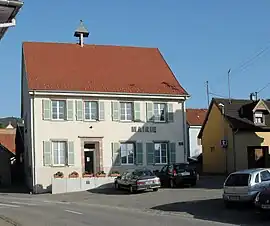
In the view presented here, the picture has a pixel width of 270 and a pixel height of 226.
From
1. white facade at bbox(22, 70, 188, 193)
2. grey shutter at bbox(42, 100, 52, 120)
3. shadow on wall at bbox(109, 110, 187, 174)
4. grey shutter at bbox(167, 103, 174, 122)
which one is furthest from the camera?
grey shutter at bbox(167, 103, 174, 122)

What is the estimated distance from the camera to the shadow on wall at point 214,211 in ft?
63.2

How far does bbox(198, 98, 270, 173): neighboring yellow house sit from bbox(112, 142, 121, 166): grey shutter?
9.44 m

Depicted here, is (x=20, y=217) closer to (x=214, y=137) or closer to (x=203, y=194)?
(x=203, y=194)

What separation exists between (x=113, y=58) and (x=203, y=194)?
804 inches

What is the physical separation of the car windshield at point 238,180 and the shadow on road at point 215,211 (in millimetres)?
954

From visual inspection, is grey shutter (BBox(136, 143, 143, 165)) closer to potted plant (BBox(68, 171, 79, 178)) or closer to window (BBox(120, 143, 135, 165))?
window (BBox(120, 143, 135, 165))

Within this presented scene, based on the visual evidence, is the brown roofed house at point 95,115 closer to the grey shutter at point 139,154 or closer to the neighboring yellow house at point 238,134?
the grey shutter at point 139,154

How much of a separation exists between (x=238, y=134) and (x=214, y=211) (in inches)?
927

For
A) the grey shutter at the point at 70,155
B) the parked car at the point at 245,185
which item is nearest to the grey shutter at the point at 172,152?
the grey shutter at the point at 70,155

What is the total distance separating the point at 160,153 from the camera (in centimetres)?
4172

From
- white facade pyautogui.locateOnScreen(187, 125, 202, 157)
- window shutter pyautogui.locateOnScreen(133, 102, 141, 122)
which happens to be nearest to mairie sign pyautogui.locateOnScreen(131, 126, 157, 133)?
window shutter pyautogui.locateOnScreen(133, 102, 141, 122)

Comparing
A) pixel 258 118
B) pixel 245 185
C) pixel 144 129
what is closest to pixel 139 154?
pixel 144 129

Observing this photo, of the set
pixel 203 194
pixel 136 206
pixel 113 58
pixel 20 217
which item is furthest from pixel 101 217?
pixel 113 58

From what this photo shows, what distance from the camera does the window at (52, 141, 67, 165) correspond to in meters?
39.1
